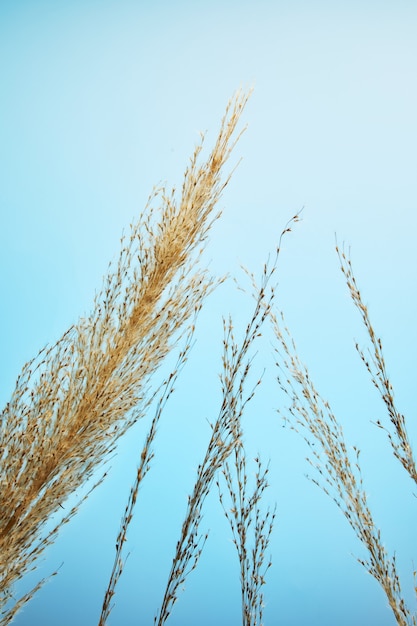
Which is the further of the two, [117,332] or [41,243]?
[41,243]

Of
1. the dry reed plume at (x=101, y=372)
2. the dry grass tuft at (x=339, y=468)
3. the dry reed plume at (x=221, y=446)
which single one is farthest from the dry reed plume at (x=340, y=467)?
the dry reed plume at (x=101, y=372)

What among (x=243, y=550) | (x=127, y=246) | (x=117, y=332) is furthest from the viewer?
(x=127, y=246)

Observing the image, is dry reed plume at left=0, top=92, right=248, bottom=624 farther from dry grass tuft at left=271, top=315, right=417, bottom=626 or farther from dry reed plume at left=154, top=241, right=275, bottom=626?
dry grass tuft at left=271, top=315, right=417, bottom=626

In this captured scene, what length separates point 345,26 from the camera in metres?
4.65

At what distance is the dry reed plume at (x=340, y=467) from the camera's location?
1617 mm

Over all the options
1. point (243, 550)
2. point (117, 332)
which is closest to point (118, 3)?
point (117, 332)

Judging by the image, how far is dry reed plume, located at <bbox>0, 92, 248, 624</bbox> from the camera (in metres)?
1.44

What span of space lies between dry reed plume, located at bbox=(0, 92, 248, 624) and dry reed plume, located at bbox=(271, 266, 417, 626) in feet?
1.61

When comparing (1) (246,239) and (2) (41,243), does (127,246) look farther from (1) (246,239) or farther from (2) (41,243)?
(1) (246,239)

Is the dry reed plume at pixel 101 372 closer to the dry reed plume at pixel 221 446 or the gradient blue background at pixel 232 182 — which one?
the dry reed plume at pixel 221 446

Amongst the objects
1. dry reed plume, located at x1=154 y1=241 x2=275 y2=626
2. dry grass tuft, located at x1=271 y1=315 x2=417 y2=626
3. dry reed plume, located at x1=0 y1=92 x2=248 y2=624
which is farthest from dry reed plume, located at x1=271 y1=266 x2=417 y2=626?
dry reed plume, located at x1=0 y1=92 x2=248 y2=624

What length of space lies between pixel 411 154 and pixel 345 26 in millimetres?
1476

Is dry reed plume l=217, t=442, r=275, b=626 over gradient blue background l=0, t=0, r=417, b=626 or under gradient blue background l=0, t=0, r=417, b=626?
under

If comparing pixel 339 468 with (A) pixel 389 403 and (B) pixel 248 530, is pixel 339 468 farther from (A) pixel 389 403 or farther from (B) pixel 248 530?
(B) pixel 248 530
